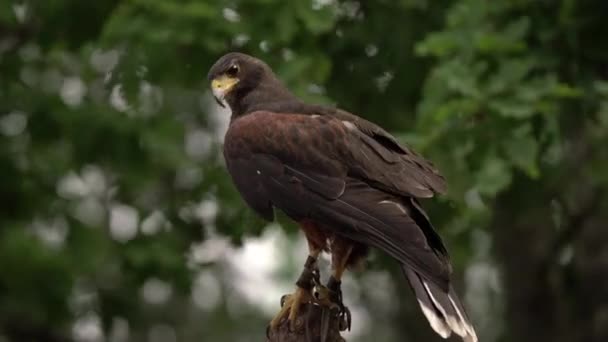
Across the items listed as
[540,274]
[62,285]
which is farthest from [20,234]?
[540,274]

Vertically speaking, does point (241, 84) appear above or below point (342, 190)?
above

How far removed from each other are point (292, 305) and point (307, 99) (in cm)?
254

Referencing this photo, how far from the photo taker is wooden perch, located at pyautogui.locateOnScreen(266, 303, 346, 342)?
199 inches

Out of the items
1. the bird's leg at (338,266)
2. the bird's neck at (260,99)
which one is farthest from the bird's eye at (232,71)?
the bird's leg at (338,266)

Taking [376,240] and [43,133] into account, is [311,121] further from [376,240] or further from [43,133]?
[43,133]

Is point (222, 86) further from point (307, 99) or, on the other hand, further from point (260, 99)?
point (307, 99)

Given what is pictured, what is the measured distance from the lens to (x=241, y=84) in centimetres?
627

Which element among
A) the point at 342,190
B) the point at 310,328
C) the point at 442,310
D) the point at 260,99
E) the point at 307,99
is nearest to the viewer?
the point at 442,310

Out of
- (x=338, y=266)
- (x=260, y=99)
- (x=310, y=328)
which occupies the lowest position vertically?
(x=310, y=328)

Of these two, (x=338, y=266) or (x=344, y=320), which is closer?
(x=344, y=320)

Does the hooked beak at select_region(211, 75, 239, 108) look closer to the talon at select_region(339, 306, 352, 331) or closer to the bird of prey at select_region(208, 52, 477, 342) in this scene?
the bird of prey at select_region(208, 52, 477, 342)

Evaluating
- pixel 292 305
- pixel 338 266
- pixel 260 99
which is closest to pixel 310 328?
pixel 292 305

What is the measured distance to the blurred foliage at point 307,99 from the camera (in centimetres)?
751

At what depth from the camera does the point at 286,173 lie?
5.50 metres
